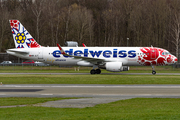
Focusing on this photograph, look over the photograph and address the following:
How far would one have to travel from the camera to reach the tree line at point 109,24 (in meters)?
73.1

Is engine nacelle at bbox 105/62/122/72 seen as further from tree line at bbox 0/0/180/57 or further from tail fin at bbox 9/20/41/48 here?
tree line at bbox 0/0/180/57

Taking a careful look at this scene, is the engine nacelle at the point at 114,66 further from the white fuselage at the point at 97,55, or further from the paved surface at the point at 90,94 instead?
the paved surface at the point at 90,94

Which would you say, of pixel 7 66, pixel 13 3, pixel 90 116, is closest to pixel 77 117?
pixel 90 116

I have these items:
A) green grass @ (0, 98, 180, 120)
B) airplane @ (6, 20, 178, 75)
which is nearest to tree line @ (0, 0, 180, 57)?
airplane @ (6, 20, 178, 75)

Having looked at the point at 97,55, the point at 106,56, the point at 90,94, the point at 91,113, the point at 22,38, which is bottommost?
the point at 90,94

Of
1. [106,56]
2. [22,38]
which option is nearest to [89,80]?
[106,56]

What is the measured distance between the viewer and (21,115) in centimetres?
1109

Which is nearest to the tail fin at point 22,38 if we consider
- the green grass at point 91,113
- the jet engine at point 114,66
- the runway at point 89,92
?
the jet engine at point 114,66

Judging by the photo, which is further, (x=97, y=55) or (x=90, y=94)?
(x=97, y=55)

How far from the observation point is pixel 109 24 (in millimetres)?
82438

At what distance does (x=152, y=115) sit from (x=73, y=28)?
2583 inches

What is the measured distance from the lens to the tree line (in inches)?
2876

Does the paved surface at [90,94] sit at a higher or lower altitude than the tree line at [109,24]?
lower

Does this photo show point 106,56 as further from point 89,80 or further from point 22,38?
point 22,38
